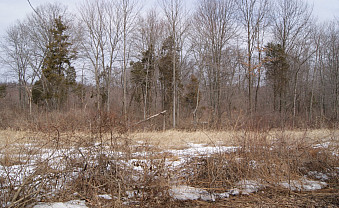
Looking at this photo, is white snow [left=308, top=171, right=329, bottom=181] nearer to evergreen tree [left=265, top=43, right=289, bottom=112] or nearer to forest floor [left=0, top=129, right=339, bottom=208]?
forest floor [left=0, top=129, right=339, bottom=208]

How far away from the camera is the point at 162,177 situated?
4.22 metres

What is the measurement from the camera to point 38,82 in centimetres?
2486

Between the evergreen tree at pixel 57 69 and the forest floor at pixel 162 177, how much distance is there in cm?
1885

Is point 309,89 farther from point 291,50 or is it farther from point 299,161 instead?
point 299,161

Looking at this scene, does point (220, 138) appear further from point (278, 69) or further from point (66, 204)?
point (278, 69)

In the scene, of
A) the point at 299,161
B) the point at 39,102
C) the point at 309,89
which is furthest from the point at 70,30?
the point at 309,89

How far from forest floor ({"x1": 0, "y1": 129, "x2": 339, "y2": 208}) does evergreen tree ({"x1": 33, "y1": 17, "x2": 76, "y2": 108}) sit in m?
18.8

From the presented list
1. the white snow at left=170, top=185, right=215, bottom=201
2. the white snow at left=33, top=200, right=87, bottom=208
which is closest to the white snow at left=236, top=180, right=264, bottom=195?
the white snow at left=170, top=185, right=215, bottom=201

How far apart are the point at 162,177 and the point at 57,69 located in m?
22.9

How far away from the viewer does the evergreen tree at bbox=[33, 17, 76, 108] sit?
2206 centimetres

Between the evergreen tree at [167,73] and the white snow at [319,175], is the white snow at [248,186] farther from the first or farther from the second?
the evergreen tree at [167,73]

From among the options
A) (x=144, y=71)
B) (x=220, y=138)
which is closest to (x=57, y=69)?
(x=144, y=71)

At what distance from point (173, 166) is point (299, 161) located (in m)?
3.39

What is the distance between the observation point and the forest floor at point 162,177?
3.72 metres
